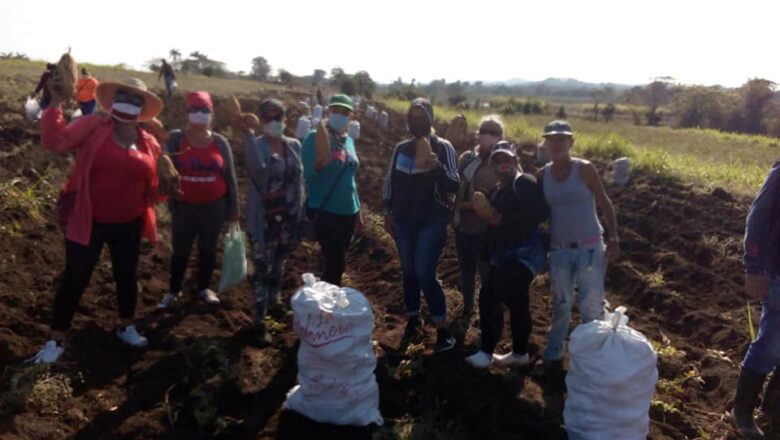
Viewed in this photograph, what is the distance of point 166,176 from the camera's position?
386 cm

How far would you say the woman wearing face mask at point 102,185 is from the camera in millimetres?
3652

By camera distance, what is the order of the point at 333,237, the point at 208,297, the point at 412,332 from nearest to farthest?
the point at 333,237 < the point at 412,332 < the point at 208,297

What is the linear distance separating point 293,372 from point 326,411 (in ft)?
2.57

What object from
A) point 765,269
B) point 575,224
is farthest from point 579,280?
point 765,269

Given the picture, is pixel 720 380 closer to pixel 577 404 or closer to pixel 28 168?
pixel 577 404

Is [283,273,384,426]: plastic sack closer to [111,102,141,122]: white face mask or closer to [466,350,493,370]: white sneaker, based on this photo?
[466,350,493,370]: white sneaker

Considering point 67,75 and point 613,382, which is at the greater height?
point 67,75

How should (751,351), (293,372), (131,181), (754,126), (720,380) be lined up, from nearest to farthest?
(751,351)
(131,181)
(293,372)
(720,380)
(754,126)

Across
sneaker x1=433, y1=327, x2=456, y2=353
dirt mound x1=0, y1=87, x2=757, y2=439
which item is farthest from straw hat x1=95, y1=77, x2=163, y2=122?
sneaker x1=433, y1=327, x2=456, y2=353

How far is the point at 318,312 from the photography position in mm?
3258

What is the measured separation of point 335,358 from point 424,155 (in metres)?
1.39

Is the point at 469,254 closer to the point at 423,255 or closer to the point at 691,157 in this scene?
the point at 423,255

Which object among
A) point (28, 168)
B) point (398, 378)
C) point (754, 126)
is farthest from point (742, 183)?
point (754, 126)

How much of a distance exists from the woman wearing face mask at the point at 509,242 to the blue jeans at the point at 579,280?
0.13 m
